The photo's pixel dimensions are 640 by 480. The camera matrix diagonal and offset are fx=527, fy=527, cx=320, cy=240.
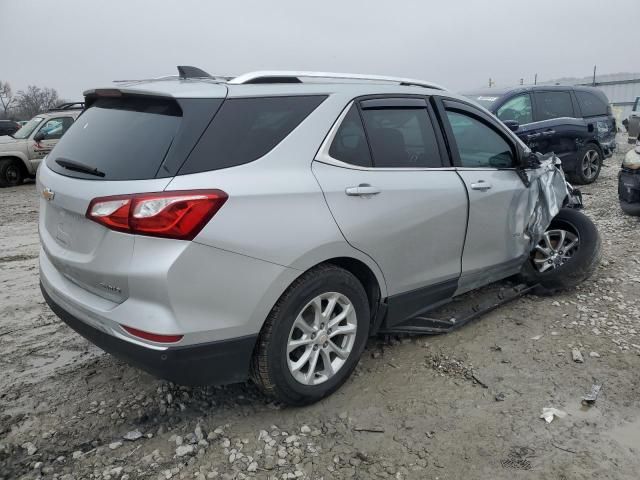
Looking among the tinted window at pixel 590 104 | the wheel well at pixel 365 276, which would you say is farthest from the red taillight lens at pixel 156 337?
the tinted window at pixel 590 104

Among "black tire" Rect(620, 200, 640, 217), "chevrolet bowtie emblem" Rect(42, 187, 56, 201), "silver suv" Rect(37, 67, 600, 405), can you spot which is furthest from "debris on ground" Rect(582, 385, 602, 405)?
"black tire" Rect(620, 200, 640, 217)

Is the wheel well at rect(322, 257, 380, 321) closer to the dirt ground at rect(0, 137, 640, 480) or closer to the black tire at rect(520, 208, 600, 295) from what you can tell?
the dirt ground at rect(0, 137, 640, 480)

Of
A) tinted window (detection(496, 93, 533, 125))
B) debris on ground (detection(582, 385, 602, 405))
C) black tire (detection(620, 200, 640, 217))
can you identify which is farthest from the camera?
tinted window (detection(496, 93, 533, 125))

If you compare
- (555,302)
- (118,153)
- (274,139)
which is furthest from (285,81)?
(555,302)

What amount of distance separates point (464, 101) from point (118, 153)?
95.9 inches

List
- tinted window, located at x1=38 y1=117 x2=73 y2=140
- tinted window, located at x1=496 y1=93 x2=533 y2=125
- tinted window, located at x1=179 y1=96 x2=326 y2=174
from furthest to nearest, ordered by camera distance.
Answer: tinted window, located at x1=38 y1=117 x2=73 y2=140, tinted window, located at x1=496 y1=93 x2=533 y2=125, tinted window, located at x1=179 y1=96 x2=326 y2=174

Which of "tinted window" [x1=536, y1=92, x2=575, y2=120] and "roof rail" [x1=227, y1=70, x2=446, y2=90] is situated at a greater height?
"roof rail" [x1=227, y1=70, x2=446, y2=90]

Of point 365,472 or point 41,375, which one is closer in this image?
point 365,472

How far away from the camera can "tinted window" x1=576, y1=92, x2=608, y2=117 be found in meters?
10.4

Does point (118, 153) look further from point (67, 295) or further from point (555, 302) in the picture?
point (555, 302)

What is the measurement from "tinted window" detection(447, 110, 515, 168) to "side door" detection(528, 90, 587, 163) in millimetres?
5544

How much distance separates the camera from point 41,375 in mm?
3254

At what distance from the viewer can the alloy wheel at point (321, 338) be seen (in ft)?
9.04

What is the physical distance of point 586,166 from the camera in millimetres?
9961
